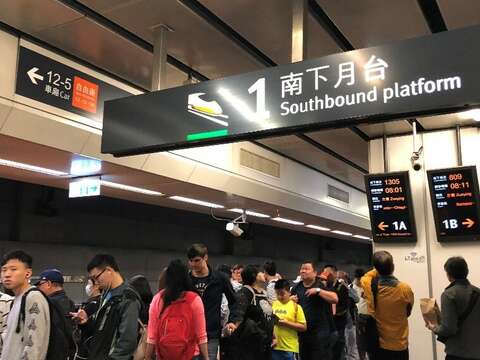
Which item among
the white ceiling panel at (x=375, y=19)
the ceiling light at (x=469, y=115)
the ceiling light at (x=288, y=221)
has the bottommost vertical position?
the ceiling light at (x=288, y=221)

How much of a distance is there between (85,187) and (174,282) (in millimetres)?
3270

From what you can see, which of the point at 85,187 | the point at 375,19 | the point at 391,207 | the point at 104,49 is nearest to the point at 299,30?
the point at 375,19

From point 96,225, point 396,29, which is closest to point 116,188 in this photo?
point 96,225

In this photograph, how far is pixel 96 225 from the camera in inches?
352

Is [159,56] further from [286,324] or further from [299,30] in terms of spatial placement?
[286,324]

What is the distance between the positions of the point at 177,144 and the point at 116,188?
371 centimetres

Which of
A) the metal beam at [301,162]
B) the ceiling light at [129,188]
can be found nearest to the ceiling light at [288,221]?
the metal beam at [301,162]

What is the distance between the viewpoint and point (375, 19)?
402cm

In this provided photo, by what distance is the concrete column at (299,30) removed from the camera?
3.42 metres

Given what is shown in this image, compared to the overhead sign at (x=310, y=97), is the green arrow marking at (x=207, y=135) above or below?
below

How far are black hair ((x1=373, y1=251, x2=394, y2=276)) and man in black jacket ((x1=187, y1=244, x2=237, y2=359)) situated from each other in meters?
1.27

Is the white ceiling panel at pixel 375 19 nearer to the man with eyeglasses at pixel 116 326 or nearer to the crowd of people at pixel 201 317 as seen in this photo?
the crowd of people at pixel 201 317

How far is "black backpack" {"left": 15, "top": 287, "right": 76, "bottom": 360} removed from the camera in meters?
3.04

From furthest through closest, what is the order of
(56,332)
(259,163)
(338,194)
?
(338,194) < (259,163) < (56,332)
